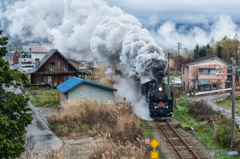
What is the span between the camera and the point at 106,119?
647 inches

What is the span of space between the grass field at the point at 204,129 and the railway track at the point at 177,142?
3.58 feet

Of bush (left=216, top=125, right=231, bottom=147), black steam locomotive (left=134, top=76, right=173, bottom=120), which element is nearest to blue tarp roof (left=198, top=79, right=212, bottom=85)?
black steam locomotive (left=134, top=76, right=173, bottom=120)

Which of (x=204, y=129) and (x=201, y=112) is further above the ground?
(x=201, y=112)

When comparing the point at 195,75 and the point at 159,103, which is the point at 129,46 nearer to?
the point at 159,103

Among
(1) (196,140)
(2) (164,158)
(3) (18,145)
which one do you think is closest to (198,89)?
(1) (196,140)

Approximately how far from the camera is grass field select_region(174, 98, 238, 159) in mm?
12942

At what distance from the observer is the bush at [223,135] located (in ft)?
42.2

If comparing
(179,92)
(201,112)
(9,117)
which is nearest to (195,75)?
(179,92)

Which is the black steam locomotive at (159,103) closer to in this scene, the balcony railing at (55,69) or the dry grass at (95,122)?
the dry grass at (95,122)

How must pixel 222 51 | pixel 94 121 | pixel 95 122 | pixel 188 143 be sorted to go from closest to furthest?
1. pixel 188 143
2. pixel 95 122
3. pixel 94 121
4. pixel 222 51

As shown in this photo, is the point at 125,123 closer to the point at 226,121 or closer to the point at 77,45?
the point at 226,121

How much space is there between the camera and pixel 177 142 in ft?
45.9

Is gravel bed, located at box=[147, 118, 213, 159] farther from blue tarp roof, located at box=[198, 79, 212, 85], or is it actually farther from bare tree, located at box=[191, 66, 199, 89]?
bare tree, located at box=[191, 66, 199, 89]

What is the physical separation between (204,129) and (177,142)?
3.03 m
